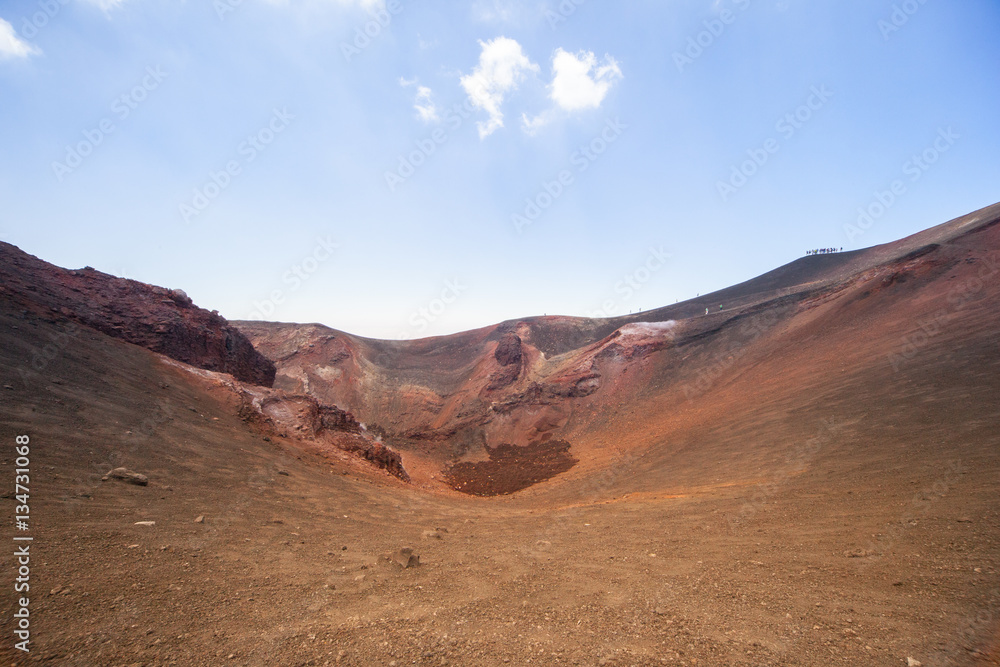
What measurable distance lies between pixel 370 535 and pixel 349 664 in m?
4.37

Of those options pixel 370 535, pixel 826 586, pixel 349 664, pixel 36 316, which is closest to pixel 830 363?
pixel 826 586

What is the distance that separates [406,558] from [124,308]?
50.8 feet

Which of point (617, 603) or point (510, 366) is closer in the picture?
point (617, 603)

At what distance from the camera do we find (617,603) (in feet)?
15.3

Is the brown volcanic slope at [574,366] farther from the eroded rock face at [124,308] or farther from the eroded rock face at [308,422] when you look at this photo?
the eroded rock face at [124,308]

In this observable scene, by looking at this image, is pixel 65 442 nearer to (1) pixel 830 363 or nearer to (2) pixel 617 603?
(2) pixel 617 603

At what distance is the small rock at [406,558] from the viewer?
588 centimetres

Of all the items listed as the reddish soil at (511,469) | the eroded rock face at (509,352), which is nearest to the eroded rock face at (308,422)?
the reddish soil at (511,469)

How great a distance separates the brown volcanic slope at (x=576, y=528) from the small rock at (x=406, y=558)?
0.23 m

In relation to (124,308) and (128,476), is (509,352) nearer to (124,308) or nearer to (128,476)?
(124,308)

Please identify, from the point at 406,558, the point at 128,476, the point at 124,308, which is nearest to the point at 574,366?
the point at 124,308

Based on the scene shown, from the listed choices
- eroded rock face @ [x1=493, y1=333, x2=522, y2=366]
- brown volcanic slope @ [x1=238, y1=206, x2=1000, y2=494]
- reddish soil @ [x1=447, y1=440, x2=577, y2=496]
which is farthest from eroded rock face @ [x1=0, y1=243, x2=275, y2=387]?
eroded rock face @ [x1=493, y1=333, x2=522, y2=366]

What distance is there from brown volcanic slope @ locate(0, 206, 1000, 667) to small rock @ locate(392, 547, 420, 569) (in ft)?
0.77

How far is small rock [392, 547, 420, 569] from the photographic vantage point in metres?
5.88
